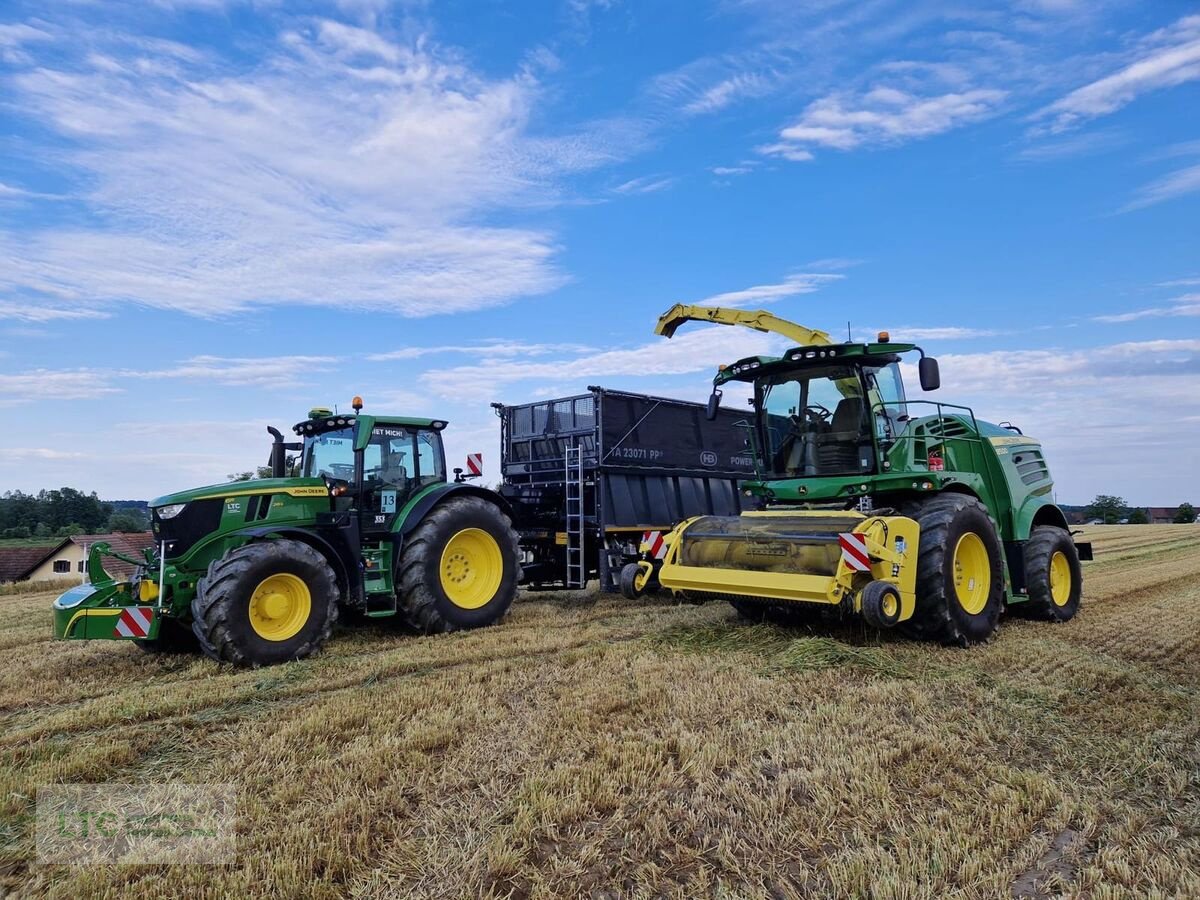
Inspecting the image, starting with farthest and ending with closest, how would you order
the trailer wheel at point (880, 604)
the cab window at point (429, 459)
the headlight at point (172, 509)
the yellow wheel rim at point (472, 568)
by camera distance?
1. the cab window at point (429, 459)
2. the yellow wheel rim at point (472, 568)
3. the headlight at point (172, 509)
4. the trailer wheel at point (880, 604)

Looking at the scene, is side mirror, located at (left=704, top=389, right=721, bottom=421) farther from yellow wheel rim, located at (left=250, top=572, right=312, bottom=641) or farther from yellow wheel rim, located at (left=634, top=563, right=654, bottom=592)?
yellow wheel rim, located at (left=250, top=572, right=312, bottom=641)

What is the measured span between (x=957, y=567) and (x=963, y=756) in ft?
10.7

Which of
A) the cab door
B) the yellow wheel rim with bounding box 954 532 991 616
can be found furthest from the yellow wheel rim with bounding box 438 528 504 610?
the yellow wheel rim with bounding box 954 532 991 616

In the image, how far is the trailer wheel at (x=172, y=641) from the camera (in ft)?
22.6

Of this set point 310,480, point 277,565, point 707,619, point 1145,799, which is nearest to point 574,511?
point 707,619

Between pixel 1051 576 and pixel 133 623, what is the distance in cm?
860

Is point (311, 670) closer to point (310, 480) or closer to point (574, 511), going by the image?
point (310, 480)

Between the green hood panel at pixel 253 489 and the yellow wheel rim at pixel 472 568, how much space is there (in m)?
1.37

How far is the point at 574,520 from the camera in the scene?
33.2 feet

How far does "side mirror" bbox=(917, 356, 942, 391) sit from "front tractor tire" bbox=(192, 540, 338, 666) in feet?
17.4

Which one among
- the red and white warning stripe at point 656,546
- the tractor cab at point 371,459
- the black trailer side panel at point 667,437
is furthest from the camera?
the black trailer side panel at point 667,437

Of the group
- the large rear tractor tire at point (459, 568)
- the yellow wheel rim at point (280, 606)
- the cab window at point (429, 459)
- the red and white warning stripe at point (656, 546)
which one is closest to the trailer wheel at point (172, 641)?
the yellow wheel rim at point (280, 606)

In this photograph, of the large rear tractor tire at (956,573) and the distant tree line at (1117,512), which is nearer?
the large rear tractor tire at (956,573)

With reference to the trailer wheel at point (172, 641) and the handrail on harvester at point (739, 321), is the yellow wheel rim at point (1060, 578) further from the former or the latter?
the trailer wheel at point (172, 641)
